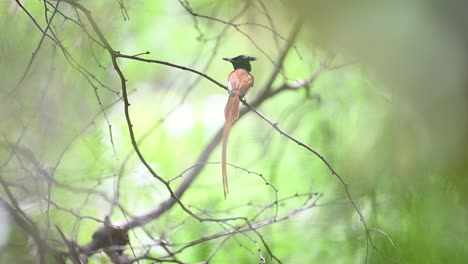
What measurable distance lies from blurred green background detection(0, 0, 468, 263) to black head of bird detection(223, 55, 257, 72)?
0.4 inches

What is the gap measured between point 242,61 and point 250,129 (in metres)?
0.11

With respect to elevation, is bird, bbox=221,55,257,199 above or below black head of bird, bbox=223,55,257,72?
below

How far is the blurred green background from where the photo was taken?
861 mm

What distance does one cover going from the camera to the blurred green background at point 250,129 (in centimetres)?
86

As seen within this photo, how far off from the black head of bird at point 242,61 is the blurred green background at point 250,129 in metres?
0.01

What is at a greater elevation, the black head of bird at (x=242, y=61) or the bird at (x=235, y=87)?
the black head of bird at (x=242, y=61)

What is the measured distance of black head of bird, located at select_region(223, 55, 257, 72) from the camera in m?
0.90

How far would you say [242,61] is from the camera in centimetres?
90

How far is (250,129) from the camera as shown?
0.90m

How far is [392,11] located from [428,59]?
0.36 feet

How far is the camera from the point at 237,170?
2.93ft

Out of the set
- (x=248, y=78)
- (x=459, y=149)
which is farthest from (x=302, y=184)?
(x=459, y=149)

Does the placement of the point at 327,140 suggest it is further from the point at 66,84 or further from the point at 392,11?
the point at 66,84

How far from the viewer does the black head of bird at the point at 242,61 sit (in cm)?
90
